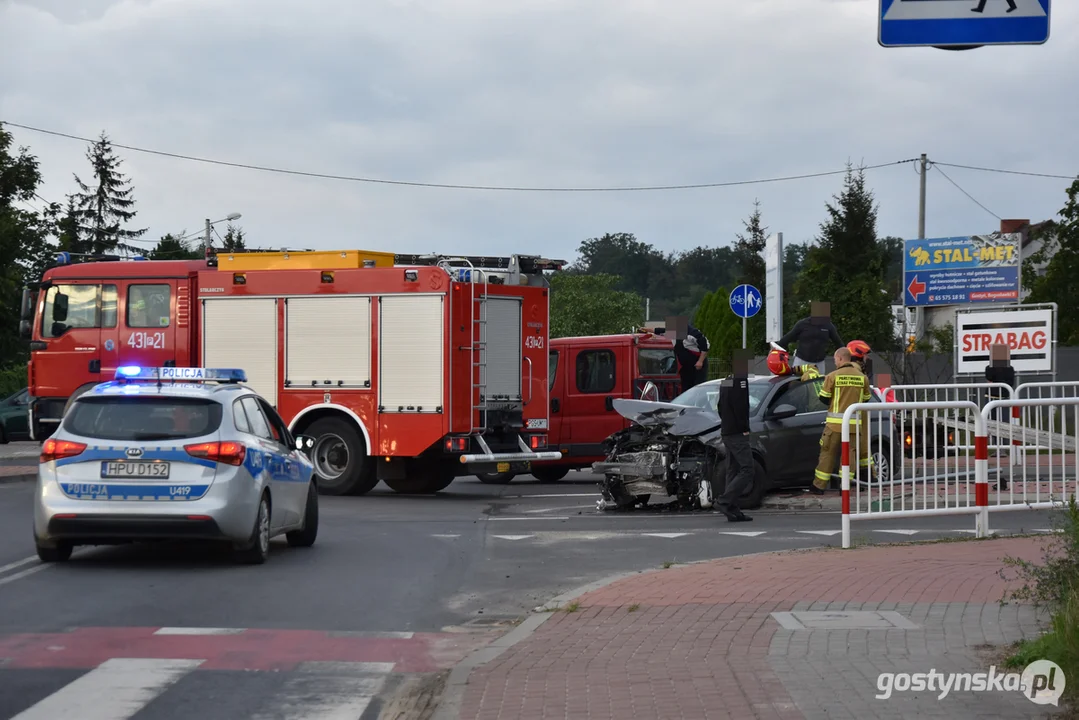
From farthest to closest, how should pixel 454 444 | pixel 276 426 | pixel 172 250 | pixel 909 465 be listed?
pixel 172 250
pixel 454 444
pixel 276 426
pixel 909 465

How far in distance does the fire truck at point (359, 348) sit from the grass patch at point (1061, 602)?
36.4 feet

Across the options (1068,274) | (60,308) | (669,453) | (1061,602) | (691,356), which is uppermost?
(1068,274)

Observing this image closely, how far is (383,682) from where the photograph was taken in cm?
740

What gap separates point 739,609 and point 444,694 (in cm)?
277

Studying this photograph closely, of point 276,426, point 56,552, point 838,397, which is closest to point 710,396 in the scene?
point 838,397

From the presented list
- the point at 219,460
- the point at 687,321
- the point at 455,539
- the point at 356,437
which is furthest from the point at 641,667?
the point at 687,321

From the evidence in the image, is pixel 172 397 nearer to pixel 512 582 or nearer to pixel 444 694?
pixel 512 582

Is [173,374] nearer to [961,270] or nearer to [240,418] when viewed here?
[240,418]

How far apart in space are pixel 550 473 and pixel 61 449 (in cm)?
1240

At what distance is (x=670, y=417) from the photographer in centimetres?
1655

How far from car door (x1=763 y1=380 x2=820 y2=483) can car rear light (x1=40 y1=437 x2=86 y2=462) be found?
8.48m

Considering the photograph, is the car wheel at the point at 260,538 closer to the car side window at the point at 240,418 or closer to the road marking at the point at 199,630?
the car side window at the point at 240,418

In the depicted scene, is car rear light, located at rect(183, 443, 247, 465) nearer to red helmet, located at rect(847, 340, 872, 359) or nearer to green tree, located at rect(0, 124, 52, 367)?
red helmet, located at rect(847, 340, 872, 359)

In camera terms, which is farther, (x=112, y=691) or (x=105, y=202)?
(x=105, y=202)
